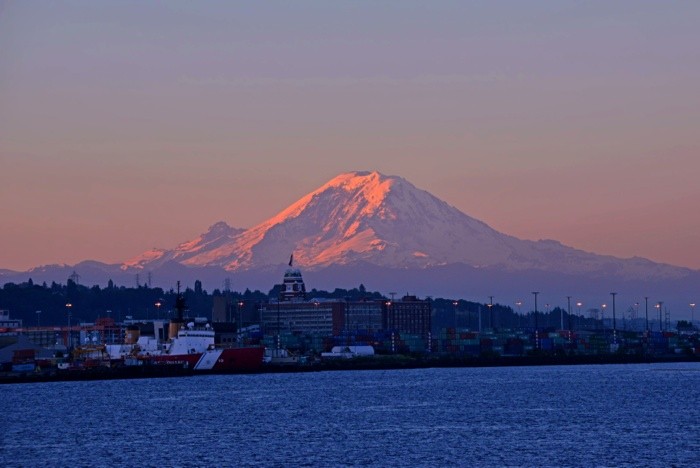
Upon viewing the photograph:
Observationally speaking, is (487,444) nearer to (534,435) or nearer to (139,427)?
(534,435)

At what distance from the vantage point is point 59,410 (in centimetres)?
9994

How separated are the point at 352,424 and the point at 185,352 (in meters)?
67.5

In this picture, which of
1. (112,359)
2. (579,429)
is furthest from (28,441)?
(112,359)

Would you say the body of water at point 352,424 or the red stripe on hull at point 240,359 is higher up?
the red stripe on hull at point 240,359

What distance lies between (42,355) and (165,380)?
4034 cm

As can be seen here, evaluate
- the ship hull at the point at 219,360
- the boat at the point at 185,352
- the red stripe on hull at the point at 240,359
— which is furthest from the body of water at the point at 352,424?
the red stripe on hull at the point at 240,359

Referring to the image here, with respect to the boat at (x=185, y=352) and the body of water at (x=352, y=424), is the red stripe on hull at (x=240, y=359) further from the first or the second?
the body of water at (x=352, y=424)

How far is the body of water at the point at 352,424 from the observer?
224 ft

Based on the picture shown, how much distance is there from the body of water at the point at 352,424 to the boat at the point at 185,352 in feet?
43.4

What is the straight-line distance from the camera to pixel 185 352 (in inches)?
5930

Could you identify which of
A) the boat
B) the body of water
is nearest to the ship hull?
the boat

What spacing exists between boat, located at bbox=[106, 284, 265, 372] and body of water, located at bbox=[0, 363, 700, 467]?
13232 mm

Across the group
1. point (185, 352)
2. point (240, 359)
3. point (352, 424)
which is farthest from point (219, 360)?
point (352, 424)

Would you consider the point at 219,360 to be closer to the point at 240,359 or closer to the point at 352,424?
the point at 240,359
